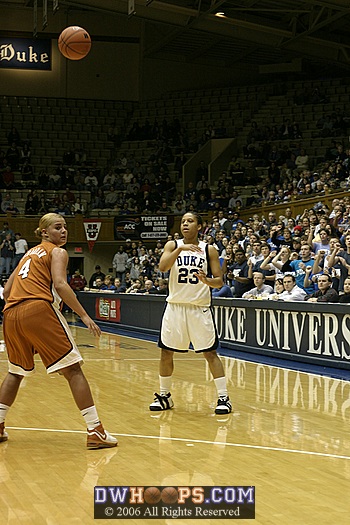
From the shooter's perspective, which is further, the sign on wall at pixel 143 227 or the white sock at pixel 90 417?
the sign on wall at pixel 143 227

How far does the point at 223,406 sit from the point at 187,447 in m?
1.65

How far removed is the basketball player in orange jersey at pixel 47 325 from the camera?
244 inches

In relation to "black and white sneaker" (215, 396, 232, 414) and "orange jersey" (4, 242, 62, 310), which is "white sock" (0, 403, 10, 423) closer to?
"orange jersey" (4, 242, 62, 310)

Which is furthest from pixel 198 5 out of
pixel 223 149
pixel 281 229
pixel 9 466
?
pixel 9 466

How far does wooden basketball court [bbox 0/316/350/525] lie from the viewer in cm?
479

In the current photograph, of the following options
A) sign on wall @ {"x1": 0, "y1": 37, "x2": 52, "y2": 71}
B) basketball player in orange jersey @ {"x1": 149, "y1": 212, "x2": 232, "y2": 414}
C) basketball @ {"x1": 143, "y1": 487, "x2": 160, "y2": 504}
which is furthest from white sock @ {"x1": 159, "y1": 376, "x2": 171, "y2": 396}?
sign on wall @ {"x1": 0, "y1": 37, "x2": 52, "y2": 71}

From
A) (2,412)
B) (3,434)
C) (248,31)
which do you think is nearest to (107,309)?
(248,31)

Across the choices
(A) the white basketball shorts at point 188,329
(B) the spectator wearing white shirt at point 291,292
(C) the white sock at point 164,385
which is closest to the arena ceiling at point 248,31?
(B) the spectator wearing white shirt at point 291,292

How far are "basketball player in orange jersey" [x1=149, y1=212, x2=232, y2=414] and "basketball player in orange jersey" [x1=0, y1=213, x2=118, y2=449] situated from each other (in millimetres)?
Result: 1796

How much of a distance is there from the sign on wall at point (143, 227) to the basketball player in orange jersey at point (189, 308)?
19.4 meters

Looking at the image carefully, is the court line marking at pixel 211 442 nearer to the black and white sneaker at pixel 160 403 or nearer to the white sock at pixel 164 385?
the black and white sneaker at pixel 160 403

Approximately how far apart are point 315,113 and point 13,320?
2685cm

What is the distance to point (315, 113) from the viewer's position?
103 feet

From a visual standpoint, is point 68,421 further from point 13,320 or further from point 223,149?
point 223,149
